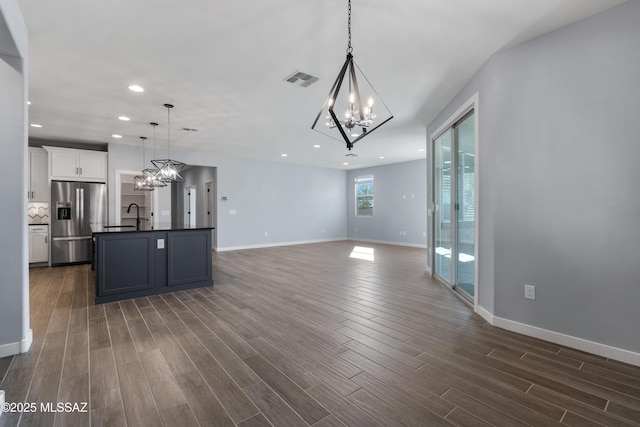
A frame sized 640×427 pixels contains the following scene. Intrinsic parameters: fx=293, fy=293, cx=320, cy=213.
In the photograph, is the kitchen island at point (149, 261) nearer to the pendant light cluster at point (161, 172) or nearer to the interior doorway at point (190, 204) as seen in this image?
the pendant light cluster at point (161, 172)

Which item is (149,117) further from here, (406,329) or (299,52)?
(406,329)

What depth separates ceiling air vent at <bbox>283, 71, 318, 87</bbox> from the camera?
3.42m

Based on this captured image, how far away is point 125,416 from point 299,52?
3.19 m

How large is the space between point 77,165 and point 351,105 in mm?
7011

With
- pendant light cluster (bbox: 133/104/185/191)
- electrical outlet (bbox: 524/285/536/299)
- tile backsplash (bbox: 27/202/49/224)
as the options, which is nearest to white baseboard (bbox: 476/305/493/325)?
electrical outlet (bbox: 524/285/536/299)

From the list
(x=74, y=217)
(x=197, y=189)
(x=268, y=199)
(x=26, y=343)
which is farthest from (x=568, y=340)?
(x=197, y=189)

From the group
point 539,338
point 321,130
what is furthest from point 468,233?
point 321,130

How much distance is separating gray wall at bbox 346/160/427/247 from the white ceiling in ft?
14.2

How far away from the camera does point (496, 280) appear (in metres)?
3.02

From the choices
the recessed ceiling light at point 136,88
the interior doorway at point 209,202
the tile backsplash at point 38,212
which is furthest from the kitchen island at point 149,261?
the interior doorway at point 209,202

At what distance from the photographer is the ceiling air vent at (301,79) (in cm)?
342

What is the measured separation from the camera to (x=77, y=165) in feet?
21.4

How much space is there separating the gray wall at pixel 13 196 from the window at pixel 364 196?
30.8 feet

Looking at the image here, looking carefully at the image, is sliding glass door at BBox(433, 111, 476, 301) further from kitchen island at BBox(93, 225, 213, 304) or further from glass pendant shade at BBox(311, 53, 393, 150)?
kitchen island at BBox(93, 225, 213, 304)
